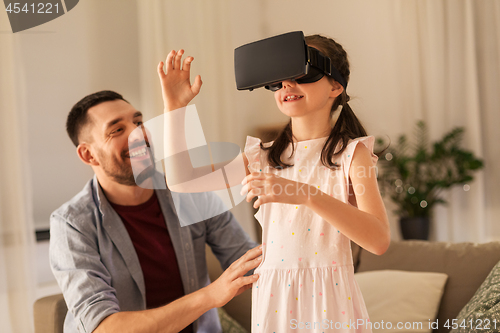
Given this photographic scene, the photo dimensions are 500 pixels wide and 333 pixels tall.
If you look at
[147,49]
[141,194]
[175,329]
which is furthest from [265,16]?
[147,49]

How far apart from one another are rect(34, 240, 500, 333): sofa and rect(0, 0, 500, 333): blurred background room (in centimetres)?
42

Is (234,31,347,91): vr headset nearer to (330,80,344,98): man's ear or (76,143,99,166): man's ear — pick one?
(330,80,344,98): man's ear

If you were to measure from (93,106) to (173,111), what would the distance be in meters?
0.44

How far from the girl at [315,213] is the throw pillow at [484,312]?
42 cm

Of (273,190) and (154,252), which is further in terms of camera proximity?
(154,252)

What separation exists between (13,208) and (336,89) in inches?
51.3

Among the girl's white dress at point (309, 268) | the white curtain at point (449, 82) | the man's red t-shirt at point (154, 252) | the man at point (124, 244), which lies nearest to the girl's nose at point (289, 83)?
the girl's white dress at point (309, 268)

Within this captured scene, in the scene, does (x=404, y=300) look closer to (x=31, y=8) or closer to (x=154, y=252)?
(x=154, y=252)

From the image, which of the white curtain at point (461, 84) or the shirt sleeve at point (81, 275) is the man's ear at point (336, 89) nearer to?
the shirt sleeve at point (81, 275)

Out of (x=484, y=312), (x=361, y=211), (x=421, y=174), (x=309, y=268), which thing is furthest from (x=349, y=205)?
(x=421, y=174)

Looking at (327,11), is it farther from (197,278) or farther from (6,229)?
(6,229)

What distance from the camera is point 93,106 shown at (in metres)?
0.92

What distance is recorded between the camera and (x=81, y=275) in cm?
80
